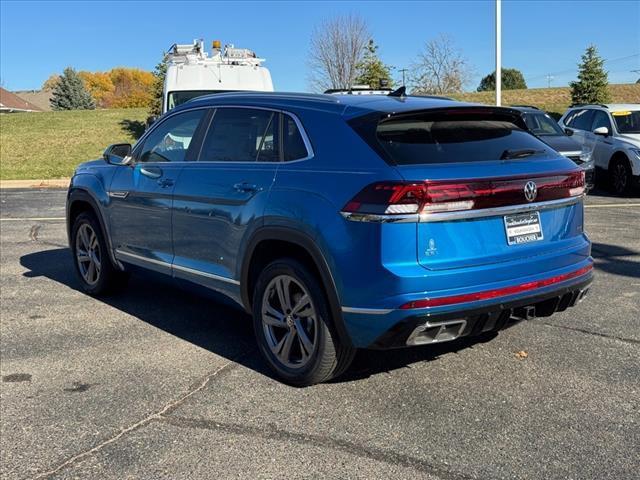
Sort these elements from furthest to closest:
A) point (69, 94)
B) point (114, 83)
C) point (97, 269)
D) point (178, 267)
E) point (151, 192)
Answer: point (114, 83) → point (69, 94) → point (97, 269) → point (151, 192) → point (178, 267)

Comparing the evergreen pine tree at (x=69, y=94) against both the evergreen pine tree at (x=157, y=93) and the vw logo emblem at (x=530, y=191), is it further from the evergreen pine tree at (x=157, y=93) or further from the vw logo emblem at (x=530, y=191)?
the vw logo emblem at (x=530, y=191)

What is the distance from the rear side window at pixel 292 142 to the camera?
13.1 ft

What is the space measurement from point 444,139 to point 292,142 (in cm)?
94

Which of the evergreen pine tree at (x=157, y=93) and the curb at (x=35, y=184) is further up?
the evergreen pine tree at (x=157, y=93)

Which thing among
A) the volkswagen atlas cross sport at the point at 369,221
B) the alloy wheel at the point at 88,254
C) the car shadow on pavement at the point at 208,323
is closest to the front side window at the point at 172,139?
the volkswagen atlas cross sport at the point at 369,221

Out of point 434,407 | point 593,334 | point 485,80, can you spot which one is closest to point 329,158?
point 434,407

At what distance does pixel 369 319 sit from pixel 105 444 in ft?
4.95

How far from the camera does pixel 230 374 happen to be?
170 inches

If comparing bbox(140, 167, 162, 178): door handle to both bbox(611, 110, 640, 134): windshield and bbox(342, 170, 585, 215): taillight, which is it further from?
bbox(611, 110, 640, 134): windshield

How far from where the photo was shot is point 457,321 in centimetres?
347

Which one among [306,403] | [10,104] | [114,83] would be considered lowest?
[306,403]

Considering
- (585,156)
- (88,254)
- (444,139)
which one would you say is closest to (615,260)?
(444,139)

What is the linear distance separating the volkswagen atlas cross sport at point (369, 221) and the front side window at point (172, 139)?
115 mm

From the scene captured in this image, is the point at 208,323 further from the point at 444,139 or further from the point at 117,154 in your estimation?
the point at 444,139
